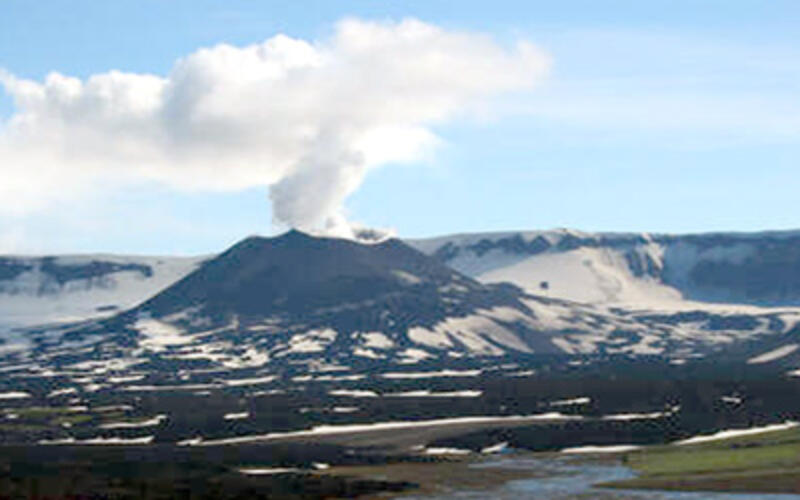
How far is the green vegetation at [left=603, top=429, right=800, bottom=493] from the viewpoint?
128 metres

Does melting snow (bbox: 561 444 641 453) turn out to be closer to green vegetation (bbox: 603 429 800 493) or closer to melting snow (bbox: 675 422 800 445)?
green vegetation (bbox: 603 429 800 493)

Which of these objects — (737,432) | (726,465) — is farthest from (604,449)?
(726,465)

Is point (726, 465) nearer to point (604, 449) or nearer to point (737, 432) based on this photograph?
point (604, 449)

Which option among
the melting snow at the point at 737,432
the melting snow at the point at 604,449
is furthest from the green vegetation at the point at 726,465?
the melting snow at the point at 604,449

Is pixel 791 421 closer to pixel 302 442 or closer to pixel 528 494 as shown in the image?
pixel 302 442

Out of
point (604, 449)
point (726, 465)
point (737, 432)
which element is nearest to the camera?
point (726, 465)

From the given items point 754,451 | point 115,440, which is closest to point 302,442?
point 115,440

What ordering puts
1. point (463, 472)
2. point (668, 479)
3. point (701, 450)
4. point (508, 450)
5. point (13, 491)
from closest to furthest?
point (13, 491)
point (668, 479)
point (463, 472)
point (701, 450)
point (508, 450)

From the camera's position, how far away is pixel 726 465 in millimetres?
143875

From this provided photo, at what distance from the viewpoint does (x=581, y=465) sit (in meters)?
152

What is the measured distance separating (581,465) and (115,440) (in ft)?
237

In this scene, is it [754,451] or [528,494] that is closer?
[528,494]

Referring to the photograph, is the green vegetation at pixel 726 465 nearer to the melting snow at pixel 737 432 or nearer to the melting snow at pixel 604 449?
the melting snow at pixel 737 432

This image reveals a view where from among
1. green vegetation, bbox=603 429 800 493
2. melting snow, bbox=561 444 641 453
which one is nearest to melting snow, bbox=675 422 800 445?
green vegetation, bbox=603 429 800 493
